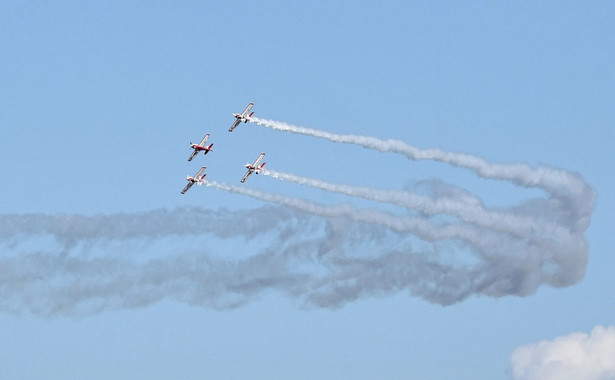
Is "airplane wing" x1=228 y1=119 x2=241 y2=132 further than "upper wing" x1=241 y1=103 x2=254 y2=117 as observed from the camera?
Yes

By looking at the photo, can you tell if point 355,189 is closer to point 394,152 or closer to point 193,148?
point 394,152

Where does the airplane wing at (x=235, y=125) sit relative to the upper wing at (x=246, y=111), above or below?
below

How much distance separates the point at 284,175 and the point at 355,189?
6.55m

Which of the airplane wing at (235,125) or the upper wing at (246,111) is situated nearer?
the upper wing at (246,111)

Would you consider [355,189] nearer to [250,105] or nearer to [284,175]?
[284,175]

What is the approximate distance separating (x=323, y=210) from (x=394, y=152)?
8832 mm

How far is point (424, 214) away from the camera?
8825 cm

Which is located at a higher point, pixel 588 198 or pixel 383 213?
pixel 588 198

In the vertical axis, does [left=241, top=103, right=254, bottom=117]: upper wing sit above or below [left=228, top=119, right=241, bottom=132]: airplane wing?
above

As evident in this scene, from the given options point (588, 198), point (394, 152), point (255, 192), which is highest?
point (588, 198)

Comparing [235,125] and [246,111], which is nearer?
[246,111]

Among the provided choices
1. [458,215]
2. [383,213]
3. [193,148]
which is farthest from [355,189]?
[193,148]

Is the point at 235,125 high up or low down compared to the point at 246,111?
down

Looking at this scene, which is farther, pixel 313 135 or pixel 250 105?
pixel 250 105
